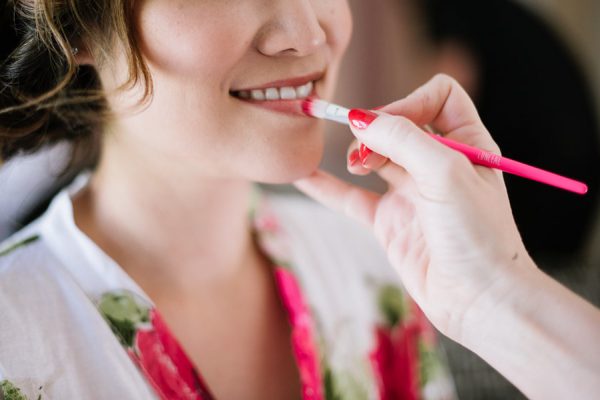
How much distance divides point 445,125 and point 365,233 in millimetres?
440

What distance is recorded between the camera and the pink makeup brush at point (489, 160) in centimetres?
60

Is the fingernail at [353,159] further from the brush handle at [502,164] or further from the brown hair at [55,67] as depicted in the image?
the brown hair at [55,67]

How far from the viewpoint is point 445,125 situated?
762mm

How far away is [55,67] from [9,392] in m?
0.39

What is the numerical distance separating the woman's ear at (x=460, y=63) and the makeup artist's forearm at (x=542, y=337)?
4.33ft

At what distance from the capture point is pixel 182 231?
2.97 feet

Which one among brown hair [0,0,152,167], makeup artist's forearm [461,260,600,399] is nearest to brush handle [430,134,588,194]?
makeup artist's forearm [461,260,600,399]

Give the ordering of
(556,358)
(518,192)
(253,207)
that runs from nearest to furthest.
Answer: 1. (556,358)
2. (253,207)
3. (518,192)

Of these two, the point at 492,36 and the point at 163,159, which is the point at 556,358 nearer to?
the point at 163,159

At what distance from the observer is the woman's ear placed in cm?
187

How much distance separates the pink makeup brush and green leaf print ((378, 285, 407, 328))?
410 mm

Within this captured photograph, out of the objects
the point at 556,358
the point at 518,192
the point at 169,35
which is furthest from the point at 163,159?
the point at 518,192

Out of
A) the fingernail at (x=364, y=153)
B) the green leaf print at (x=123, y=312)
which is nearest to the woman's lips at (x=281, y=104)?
the fingernail at (x=364, y=153)

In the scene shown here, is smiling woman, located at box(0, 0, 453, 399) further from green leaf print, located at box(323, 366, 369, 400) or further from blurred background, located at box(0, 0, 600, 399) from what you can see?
blurred background, located at box(0, 0, 600, 399)
